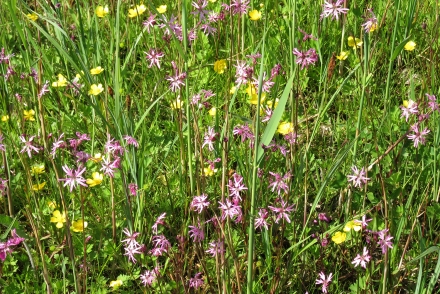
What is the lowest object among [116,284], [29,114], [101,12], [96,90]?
[116,284]

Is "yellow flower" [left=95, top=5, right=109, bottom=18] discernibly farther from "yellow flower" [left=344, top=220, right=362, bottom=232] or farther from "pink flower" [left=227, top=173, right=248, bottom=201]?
"yellow flower" [left=344, top=220, right=362, bottom=232]

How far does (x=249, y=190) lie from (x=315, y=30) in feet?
4.36

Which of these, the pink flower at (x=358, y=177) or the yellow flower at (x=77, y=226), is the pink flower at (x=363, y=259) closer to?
the pink flower at (x=358, y=177)

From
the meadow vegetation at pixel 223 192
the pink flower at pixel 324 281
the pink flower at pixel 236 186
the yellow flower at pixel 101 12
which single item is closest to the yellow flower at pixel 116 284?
the meadow vegetation at pixel 223 192

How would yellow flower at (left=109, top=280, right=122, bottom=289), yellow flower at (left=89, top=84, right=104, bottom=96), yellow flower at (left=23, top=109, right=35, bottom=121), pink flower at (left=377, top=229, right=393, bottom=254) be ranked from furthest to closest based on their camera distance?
1. yellow flower at (left=23, top=109, right=35, bottom=121)
2. yellow flower at (left=89, top=84, right=104, bottom=96)
3. yellow flower at (left=109, top=280, right=122, bottom=289)
4. pink flower at (left=377, top=229, right=393, bottom=254)

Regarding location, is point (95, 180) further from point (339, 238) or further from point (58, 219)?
point (339, 238)

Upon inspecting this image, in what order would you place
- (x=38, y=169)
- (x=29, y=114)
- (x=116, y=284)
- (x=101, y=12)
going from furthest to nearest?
(x=101, y=12)
(x=29, y=114)
(x=38, y=169)
(x=116, y=284)

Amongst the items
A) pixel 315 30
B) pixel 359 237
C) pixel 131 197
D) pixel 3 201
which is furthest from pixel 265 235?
pixel 315 30

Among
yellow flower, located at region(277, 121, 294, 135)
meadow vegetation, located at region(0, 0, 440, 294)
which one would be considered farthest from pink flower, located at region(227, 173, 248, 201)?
yellow flower, located at region(277, 121, 294, 135)

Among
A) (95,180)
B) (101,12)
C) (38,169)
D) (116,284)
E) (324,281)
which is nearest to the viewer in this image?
(324,281)

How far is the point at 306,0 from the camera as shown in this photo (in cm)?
296

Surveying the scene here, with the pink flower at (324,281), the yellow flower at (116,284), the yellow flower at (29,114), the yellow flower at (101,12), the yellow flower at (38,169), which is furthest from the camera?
the yellow flower at (101,12)

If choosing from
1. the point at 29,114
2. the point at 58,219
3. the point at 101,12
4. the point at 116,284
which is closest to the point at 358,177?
the point at 116,284

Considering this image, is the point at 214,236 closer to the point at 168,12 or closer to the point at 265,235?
the point at 265,235
